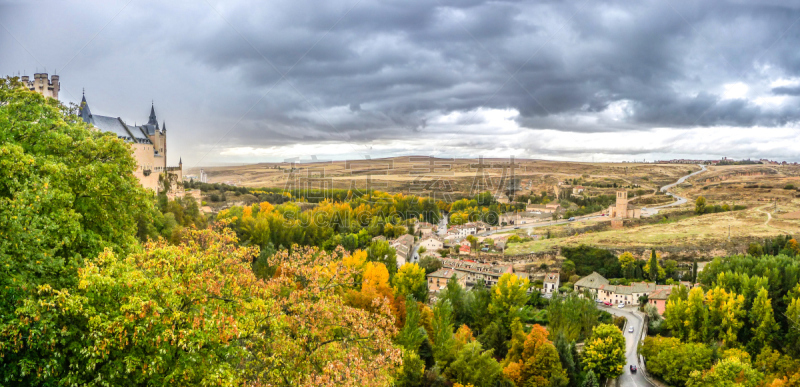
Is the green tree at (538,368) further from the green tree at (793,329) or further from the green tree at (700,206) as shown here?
the green tree at (700,206)

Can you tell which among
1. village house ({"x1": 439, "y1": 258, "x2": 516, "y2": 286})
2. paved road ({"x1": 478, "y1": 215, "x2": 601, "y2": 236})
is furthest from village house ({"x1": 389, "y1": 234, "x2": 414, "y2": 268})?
paved road ({"x1": 478, "y1": 215, "x2": 601, "y2": 236})

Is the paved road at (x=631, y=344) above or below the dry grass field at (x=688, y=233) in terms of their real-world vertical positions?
below

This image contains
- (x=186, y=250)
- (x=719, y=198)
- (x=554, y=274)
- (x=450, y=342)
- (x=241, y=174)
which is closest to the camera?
(x=186, y=250)

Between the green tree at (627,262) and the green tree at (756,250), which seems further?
the green tree at (756,250)

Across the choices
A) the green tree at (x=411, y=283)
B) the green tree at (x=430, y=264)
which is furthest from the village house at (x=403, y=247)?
the green tree at (x=411, y=283)

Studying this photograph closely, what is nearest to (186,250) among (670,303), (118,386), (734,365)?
(118,386)

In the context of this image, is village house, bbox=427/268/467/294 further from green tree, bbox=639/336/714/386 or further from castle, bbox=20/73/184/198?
castle, bbox=20/73/184/198

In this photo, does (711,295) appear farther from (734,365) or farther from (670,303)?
(734,365)

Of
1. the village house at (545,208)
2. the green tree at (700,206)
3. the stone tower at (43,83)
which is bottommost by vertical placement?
the village house at (545,208)
